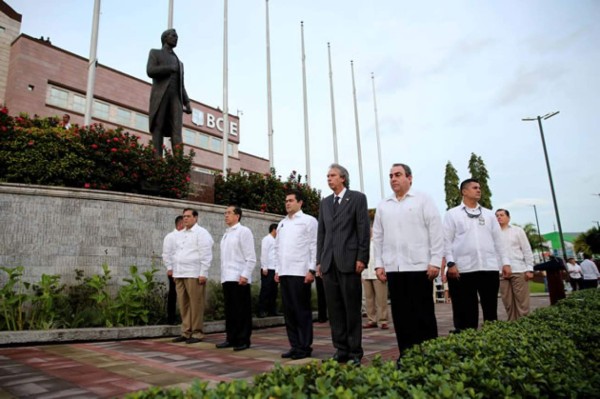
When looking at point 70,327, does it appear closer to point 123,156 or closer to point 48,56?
point 123,156

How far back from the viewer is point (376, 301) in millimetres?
8062

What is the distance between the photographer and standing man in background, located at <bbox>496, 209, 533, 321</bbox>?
6363 millimetres

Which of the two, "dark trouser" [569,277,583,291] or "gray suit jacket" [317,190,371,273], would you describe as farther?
"dark trouser" [569,277,583,291]

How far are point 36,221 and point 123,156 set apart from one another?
2211mm

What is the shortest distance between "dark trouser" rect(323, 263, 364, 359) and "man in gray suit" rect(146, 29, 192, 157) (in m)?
7.03

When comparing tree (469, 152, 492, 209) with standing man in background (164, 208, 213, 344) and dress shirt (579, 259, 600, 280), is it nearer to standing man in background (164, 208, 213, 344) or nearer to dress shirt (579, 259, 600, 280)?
dress shirt (579, 259, 600, 280)

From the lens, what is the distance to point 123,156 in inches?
344

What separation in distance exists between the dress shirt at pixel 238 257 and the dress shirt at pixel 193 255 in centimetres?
41

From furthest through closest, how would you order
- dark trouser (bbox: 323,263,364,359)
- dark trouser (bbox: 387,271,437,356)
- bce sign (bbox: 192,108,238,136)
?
bce sign (bbox: 192,108,238,136)
dark trouser (bbox: 323,263,364,359)
dark trouser (bbox: 387,271,437,356)

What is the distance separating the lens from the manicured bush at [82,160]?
302 inches

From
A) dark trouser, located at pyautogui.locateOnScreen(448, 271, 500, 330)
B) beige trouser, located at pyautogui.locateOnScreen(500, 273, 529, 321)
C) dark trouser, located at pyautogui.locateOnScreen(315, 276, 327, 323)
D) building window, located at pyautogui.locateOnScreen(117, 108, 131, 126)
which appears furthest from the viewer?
building window, located at pyautogui.locateOnScreen(117, 108, 131, 126)

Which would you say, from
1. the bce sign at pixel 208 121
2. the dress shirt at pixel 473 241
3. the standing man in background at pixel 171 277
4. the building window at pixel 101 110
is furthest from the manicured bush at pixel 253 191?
the bce sign at pixel 208 121

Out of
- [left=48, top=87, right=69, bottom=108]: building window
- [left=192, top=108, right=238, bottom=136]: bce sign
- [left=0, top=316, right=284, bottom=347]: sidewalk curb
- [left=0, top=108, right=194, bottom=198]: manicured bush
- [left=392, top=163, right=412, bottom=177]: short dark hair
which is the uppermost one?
[left=192, top=108, right=238, bottom=136]: bce sign

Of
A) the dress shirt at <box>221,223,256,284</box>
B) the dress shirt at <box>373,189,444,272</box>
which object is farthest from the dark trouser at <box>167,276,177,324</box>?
the dress shirt at <box>373,189,444,272</box>
